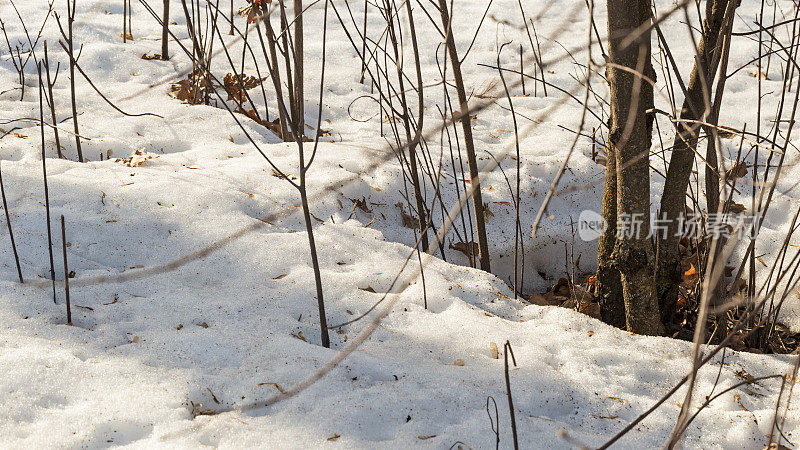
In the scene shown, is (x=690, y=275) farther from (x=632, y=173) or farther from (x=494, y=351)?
(x=494, y=351)

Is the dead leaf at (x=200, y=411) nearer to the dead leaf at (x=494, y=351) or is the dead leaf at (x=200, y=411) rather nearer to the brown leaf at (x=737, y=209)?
the dead leaf at (x=494, y=351)

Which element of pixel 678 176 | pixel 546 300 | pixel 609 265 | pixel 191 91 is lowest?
pixel 546 300

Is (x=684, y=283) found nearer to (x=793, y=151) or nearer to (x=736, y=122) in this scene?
(x=793, y=151)

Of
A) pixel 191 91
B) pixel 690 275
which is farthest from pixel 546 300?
pixel 191 91

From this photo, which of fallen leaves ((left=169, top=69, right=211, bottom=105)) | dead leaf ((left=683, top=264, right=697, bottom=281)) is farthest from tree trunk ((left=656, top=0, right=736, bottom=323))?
fallen leaves ((left=169, top=69, right=211, bottom=105))

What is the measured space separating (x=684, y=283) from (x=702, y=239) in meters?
0.20

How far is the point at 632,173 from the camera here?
74.7 inches

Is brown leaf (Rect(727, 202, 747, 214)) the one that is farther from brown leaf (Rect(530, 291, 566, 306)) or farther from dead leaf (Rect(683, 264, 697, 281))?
brown leaf (Rect(530, 291, 566, 306))

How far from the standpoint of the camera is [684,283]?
99.5 inches

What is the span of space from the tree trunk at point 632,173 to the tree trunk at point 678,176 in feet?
0.40

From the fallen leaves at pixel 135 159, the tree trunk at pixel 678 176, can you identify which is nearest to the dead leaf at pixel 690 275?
the tree trunk at pixel 678 176

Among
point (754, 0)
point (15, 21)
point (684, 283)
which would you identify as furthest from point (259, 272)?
point (754, 0)

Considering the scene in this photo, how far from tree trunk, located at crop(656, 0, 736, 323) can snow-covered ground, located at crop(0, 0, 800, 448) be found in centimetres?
34

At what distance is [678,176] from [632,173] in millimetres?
244
